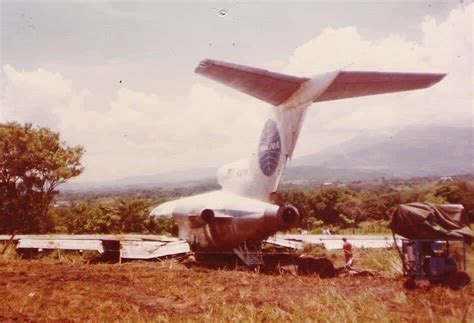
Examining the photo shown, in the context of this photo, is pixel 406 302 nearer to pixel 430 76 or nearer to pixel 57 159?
pixel 430 76

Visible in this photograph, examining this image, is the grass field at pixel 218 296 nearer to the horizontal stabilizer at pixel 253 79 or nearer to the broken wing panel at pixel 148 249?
the broken wing panel at pixel 148 249

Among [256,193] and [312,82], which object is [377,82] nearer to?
[312,82]

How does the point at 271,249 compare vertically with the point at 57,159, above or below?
below

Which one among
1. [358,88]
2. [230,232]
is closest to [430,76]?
[358,88]

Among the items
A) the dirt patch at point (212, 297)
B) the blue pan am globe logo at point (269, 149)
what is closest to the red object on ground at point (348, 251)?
the dirt patch at point (212, 297)

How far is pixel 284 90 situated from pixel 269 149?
1901 mm

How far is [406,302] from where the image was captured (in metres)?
8.13

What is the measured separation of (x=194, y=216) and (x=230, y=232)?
133 centimetres

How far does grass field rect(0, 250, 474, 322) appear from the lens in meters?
7.23

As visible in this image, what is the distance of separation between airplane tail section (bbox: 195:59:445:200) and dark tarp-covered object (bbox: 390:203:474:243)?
11.0ft

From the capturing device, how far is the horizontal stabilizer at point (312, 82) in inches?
460

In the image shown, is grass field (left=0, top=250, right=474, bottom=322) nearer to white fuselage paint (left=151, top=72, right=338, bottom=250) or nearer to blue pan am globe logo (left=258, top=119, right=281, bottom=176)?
white fuselage paint (left=151, top=72, right=338, bottom=250)

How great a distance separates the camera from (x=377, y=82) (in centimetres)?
1203

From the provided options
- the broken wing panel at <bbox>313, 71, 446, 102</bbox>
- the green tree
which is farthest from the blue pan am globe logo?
the green tree
